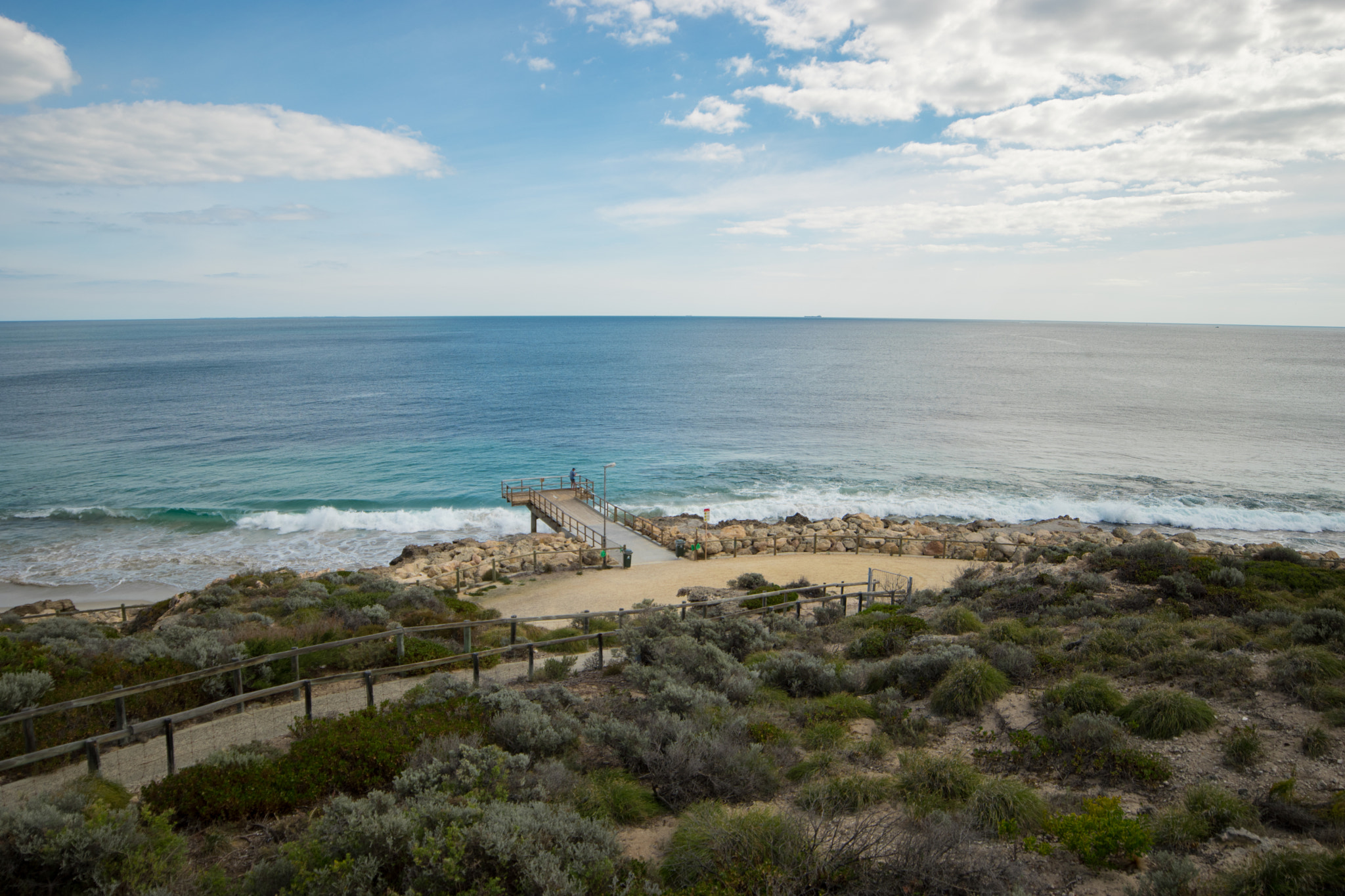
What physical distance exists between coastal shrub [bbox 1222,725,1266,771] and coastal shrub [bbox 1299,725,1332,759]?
0.35 m

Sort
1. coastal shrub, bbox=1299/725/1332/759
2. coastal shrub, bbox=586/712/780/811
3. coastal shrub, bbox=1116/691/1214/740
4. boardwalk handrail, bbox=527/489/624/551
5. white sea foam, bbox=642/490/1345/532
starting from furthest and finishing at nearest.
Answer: white sea foam, bbox=642/490/1345/532
boardwalk handrail, bbox=527/489/624/551
coastal shrub, bbox=1116/691/1214/740
coastal shrub, bbox=1299/725/1332/759
coastal shrub, bbox=586/712/780/811

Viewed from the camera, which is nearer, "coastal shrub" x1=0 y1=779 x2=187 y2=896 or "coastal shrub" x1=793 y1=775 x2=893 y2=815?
"coastal shrub" x1=0 y1=779 x2=187 y2=896

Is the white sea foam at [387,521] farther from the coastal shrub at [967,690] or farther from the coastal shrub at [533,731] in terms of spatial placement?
the coastal shrub at [967,690]

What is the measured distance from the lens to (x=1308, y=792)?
6328 millimetres

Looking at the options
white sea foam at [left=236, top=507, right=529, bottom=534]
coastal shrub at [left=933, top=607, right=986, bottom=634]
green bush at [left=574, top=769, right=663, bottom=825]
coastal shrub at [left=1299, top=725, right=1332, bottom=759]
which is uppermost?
coastal shrub at [left=1299, top=725, right=1332, bottom=759]

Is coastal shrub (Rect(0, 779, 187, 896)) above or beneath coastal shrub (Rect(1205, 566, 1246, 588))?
above

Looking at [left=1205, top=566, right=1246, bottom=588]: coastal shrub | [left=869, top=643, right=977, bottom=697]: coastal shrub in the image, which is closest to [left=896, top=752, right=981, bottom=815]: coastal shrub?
[left=869, top=643, right=977, bottom=697]: coastal shrub

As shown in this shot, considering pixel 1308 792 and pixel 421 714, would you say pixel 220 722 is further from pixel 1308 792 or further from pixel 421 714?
pixel 1308 792

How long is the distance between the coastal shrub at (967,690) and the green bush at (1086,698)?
605mm

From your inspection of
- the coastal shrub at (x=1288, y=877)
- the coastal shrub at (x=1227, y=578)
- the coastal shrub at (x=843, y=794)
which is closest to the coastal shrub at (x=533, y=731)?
→ the coastal shrub at (x=843, y=794)

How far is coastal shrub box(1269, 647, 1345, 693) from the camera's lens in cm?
839

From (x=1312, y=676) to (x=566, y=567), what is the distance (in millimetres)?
21303

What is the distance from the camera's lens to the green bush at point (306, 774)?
Result: 627cm

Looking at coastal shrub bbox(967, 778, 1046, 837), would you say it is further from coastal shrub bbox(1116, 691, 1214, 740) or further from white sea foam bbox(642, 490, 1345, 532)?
white sea foam bbox(642, 490, 1345, 532)
